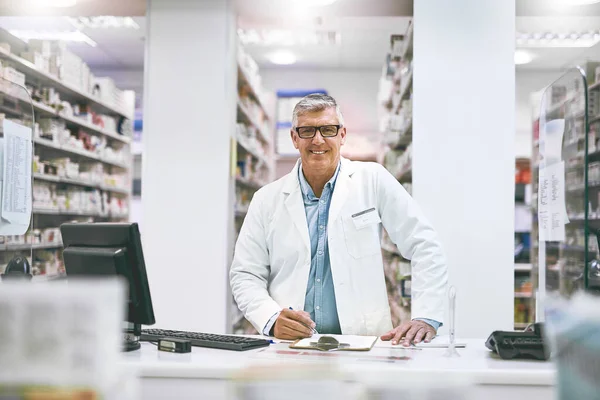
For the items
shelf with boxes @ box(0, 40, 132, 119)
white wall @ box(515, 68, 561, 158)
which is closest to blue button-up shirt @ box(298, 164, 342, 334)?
shelf with boxes @ box(0, 40, 132, 119)

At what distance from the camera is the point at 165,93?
464 centimetres

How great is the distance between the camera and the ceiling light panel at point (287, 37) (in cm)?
846

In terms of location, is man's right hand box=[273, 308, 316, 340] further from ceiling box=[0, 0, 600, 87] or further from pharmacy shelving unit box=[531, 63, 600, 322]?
ceiling box=[0, 0, 600, 87]

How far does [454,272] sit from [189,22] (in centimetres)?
261

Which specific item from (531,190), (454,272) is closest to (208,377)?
(454,272)

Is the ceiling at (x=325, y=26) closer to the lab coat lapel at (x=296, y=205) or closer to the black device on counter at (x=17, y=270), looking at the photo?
the lab coat lapel at (x=296, y=205)

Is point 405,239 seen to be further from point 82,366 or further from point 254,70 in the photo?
point 254,70

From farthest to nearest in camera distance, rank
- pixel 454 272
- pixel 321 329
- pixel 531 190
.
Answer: pixel 531 190
pixel 454 272
pixel 321 329

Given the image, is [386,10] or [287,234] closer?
[287,234]

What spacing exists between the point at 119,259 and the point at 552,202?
188 centimetres

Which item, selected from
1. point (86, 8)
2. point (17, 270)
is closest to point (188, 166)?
point (86, 8)

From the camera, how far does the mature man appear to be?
9.45ft

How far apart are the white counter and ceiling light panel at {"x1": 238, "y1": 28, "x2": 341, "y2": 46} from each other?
6.89 metres

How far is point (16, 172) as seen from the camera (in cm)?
293
